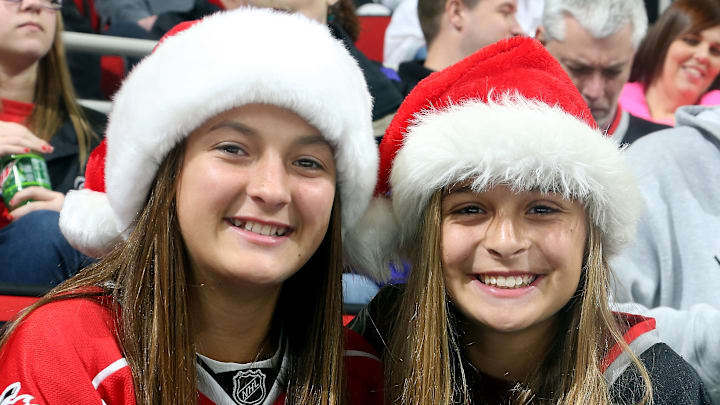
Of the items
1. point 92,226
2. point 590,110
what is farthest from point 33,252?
point 590,110

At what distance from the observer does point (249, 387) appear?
2.00 m

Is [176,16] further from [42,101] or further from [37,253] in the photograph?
[37,253]

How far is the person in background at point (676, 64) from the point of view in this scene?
3.55 m

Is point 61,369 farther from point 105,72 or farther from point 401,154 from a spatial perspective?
point 105,72

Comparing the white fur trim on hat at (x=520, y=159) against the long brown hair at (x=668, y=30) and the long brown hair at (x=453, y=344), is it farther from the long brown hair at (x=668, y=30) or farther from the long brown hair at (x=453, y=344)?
the long brown hair at (x=668, y=30)

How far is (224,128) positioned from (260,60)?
17cm

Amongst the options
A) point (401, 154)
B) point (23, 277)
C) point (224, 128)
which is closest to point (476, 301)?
point (401, 154)

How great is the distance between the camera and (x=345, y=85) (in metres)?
1.93

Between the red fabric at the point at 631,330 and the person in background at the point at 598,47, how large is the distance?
1.35 meters

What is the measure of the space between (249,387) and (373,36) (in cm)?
330

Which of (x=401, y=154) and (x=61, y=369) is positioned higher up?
(x=401, y=154)

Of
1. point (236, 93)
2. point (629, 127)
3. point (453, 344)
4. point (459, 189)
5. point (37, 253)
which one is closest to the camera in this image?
point (236, 93)

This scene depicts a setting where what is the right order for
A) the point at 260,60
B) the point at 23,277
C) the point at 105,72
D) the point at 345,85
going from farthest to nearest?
1. the point at 105,72
2. the point at 23,277
3. the point at 345,85
4. the point at 260,60

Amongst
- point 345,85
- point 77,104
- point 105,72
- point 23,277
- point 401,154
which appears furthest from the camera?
point 105,72
